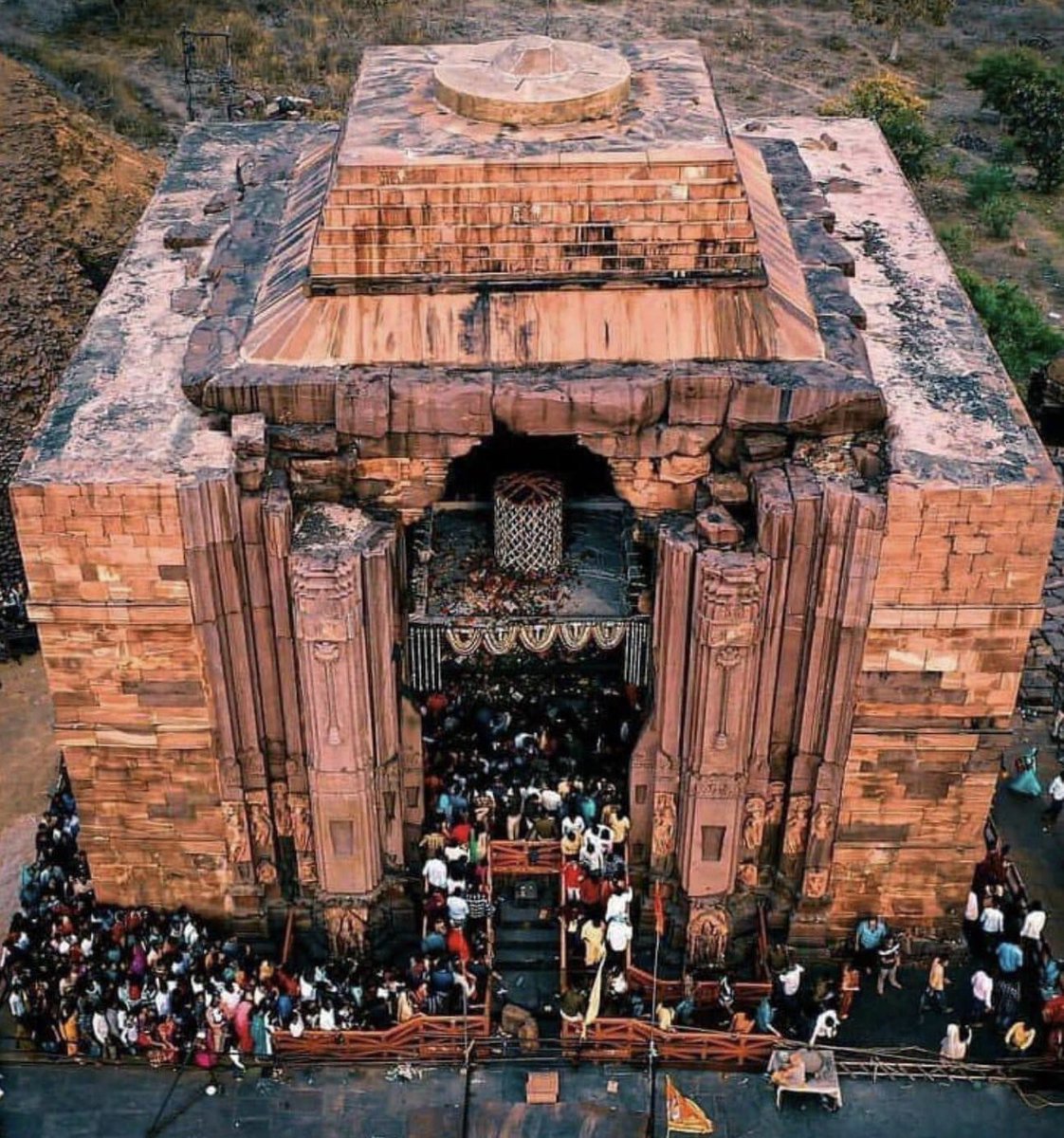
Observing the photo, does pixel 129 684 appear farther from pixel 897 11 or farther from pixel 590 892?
pixel 897 11

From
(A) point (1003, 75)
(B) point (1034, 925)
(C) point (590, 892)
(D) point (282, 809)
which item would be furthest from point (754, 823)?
(A) point (1003, 75)

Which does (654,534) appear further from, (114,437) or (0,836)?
(0,836)

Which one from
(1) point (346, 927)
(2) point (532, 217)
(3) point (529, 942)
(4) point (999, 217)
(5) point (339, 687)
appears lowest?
(4) point (999, 217)

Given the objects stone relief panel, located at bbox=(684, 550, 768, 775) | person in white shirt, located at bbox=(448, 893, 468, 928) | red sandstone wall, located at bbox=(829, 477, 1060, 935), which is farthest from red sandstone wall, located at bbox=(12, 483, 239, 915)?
red sandstone wall, located at bbox=(829, 477, 1060, 935)

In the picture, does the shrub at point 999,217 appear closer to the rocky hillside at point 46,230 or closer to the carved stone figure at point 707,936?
the rocky hillside at point 46,230

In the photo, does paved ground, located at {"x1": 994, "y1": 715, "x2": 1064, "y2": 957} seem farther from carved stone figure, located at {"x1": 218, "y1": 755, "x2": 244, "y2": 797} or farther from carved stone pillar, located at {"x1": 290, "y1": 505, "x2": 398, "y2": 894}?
carved stone figure, located at {"x1": 218, "y1": 755, "x2": 244, "y2": 797}

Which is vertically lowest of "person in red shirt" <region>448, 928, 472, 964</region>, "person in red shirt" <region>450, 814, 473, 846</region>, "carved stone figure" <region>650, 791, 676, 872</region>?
"person in red shirt" <region>448, 928, 472, 964</region>

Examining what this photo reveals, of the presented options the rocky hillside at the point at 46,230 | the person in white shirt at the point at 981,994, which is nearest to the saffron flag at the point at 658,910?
the person in white shirt at the point at 981,994
